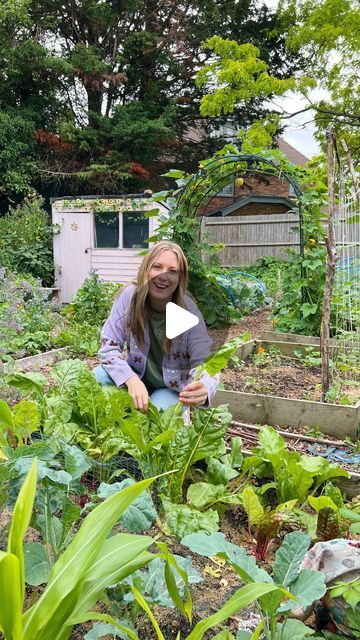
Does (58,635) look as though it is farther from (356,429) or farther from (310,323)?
(310,323)

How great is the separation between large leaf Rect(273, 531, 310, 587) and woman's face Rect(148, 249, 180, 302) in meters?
1.41

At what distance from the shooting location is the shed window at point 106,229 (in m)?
8.62

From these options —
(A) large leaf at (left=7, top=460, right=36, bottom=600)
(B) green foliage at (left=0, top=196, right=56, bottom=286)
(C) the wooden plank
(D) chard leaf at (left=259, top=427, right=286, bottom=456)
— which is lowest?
(C) the wooden plank

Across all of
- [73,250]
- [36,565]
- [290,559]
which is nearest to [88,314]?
[73,250]

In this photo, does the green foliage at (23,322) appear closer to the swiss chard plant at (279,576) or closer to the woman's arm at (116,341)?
the woman's arm at (116,341)

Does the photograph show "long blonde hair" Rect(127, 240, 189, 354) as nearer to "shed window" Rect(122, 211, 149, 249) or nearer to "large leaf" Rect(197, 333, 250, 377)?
"large leaf" Rect(197, 333, 250, 377)

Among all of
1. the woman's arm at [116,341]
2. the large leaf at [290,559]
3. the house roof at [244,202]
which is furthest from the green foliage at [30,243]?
the house roof at [244,202]

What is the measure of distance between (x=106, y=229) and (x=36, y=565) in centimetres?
785

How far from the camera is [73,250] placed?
29.9 feet

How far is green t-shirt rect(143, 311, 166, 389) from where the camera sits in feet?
8.25

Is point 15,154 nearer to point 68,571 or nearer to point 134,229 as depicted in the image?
point 134,229

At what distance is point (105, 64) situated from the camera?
13.2 m

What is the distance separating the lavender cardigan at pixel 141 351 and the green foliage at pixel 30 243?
6828mm

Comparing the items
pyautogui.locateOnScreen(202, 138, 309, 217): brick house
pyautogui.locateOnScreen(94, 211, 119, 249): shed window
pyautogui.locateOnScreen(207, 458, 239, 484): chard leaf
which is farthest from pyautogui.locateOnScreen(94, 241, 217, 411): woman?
pyautogui.locateOnScreen(202, 138, 309, 217): brick house
